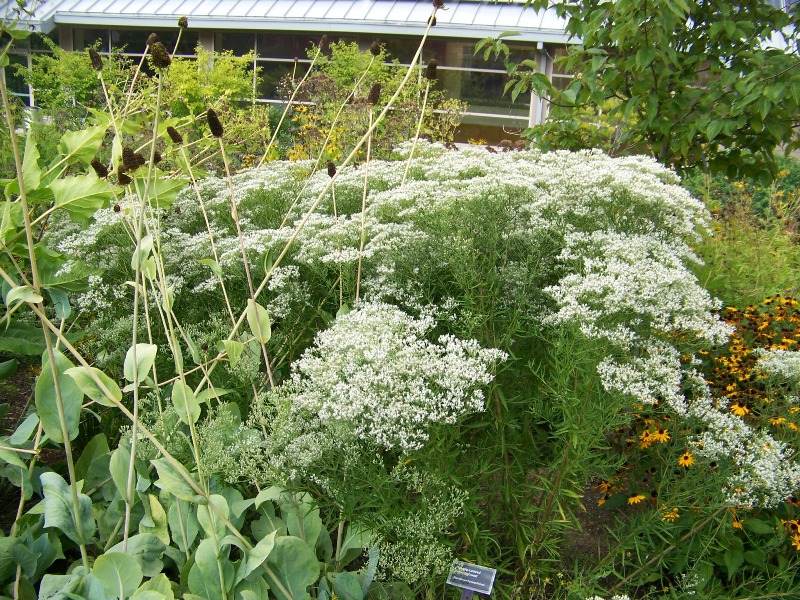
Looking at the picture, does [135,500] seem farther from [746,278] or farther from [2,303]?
[746,278]

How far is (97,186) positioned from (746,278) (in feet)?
13.4

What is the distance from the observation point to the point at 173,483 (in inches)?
87.3

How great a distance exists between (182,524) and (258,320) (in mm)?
815

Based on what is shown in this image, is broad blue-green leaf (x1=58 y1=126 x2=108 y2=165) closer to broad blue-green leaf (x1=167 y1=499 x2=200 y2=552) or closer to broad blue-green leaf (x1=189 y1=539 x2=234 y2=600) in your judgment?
broad blue-green leaf (x1=167 y1=499 x2=200 y2=552)

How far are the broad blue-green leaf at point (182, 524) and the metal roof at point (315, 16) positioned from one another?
1647 centimetres

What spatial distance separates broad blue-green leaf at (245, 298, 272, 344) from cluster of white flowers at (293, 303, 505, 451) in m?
0.17

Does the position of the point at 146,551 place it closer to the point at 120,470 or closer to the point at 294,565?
the point at 120,470

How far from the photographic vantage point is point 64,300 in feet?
9.67

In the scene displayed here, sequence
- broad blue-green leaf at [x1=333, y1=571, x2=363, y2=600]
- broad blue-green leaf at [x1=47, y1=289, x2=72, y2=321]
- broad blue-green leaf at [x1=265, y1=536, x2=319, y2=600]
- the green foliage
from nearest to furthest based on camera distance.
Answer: broad blue-green leaf at [x1=265, y1=536, x2=319, y2=600] → broad blue-green leaf at [x1=333, y1=571, x2=363, y2=600] → broad blue-green leaf at [x1=47, y1=289, x2=72, y2=321] → the green foliage

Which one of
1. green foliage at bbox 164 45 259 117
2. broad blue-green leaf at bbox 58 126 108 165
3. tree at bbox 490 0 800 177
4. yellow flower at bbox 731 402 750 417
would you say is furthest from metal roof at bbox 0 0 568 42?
broad blue-green leaf at bbox 58 126 108 165

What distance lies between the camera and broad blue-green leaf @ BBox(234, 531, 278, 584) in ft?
7.62

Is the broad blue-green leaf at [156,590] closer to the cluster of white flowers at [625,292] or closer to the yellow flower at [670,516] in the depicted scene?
the cluster of white flowers at [625,292]

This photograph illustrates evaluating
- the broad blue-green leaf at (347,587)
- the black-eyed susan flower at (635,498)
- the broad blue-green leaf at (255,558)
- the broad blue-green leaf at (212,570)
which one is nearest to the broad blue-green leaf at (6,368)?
the broad blue-green leaf at (212,570)

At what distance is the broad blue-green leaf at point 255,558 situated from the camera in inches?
91.4
